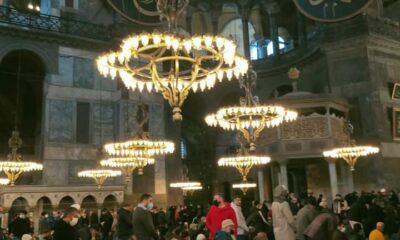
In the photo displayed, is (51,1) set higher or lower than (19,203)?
higher

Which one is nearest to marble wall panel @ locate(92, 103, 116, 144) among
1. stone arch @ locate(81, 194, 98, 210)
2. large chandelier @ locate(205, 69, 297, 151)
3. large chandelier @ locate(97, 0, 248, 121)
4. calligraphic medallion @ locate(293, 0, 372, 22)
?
stone arch @ locate(81, 194, 98, 210)

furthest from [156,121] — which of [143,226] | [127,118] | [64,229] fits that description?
[64,229]

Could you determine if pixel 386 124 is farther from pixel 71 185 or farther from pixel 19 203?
pixel 19 203

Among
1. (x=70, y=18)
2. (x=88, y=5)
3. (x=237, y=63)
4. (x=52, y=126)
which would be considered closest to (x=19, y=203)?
(x=52, y=126)

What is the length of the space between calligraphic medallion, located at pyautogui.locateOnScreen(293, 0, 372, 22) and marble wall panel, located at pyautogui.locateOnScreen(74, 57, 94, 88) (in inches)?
292

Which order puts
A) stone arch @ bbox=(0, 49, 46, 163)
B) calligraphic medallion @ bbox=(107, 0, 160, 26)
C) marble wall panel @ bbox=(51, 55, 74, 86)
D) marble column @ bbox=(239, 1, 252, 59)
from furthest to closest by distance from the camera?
marble column @ bbox=(239, 1, 252, 59), stone arch @ bbox=(0, 49, 46, 163), calligraphic medallion @ bbox=(107, 0, 160, 26), marble wall panel @ bbox=(51, 55, 74, 86)

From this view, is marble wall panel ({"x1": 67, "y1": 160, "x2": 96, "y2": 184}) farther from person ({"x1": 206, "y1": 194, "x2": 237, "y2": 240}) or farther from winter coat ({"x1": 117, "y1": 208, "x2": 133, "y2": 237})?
person ({"x1": 206, "y1": 194, "x2": 237, "y2": 240})

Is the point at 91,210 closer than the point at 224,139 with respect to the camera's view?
Yes

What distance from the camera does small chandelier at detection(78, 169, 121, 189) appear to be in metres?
12.0

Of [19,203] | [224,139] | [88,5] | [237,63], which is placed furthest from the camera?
[224,139]

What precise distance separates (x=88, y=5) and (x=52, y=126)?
4.74 meters

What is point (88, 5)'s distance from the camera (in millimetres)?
14844

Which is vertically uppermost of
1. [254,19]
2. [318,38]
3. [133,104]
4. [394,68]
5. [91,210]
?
[254,19]

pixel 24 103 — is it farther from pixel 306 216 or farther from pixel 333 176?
pixel 306 216
